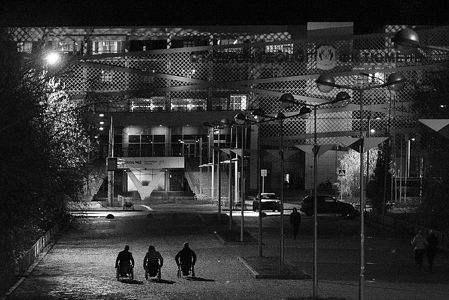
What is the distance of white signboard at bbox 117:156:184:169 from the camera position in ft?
225

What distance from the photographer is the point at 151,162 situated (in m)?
69.8

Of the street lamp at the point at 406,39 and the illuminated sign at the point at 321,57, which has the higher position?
the illuminated sign at the point at 321,57

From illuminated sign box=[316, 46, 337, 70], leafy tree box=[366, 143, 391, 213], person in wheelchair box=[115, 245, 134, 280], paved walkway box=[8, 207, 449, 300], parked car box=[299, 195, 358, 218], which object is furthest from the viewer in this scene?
illuminated sign box=[316, 46, 337, 70]

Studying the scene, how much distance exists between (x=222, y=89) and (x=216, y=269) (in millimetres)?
45323

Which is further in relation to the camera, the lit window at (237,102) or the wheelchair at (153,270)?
the lit window at (237,102)

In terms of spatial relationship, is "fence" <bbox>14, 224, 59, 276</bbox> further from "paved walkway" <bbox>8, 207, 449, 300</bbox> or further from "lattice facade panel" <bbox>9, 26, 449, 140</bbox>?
"lattice facade panel" <bbox>9, 26, 449, 140</bbox>

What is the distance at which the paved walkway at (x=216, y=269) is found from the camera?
2128 cm

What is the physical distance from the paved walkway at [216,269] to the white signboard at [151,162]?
2681 cm

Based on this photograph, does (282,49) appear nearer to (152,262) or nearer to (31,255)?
(31,255)

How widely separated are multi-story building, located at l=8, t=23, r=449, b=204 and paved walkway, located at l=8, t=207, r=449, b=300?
1285 cm

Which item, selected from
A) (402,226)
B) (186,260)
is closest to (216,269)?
(186,260)

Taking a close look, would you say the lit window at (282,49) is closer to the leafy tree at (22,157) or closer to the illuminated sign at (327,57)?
the illuminated sign at (327,57)

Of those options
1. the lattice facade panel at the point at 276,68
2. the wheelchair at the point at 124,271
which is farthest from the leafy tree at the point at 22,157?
the lattice facade panel at the point at 276,68

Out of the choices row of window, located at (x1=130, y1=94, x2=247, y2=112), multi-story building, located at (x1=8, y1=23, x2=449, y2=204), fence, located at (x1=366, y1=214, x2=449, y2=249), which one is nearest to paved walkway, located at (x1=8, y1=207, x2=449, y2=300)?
fence, located at (x1=366, y1=214, x2=449, y2=249)
